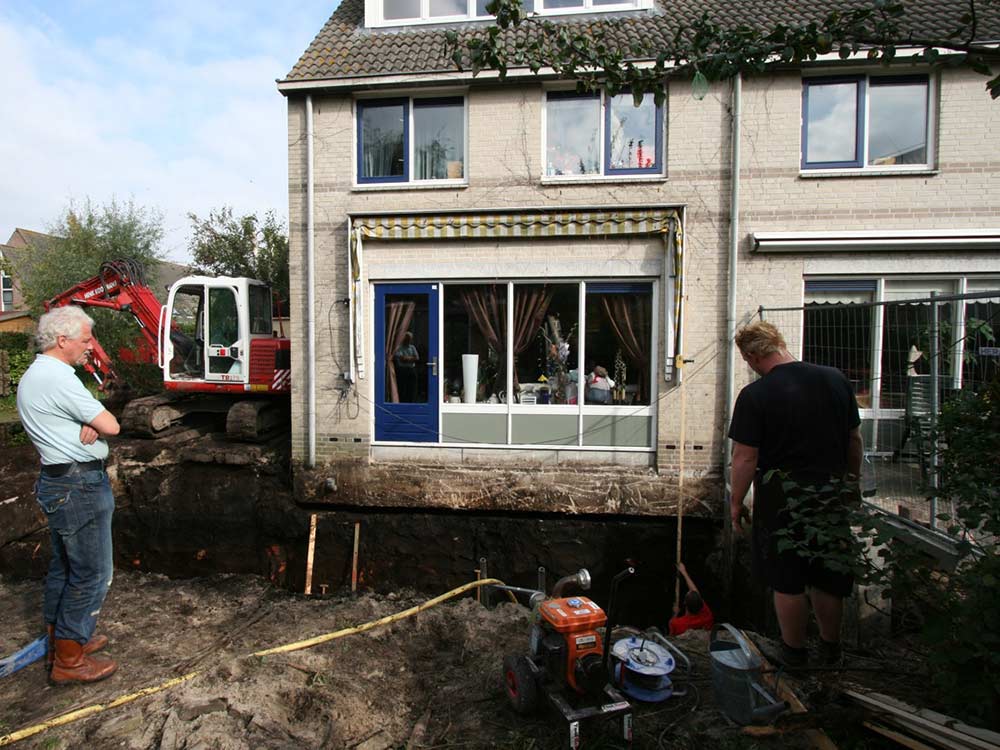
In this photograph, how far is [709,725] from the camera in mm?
3230

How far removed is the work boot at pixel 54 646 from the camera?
4066 mm

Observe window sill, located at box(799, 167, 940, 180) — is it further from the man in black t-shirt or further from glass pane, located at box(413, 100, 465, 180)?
the man in black t-shirt

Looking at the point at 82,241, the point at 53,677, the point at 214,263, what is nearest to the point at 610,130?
the point at 53,677

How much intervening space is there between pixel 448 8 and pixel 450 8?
0.03 metres

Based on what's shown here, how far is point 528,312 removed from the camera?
8953 mm

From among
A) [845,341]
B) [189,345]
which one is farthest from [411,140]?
[845,341]

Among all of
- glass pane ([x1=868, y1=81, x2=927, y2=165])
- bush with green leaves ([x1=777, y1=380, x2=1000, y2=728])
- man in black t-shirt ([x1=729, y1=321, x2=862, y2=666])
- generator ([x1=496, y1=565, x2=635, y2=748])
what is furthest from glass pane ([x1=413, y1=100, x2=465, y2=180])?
bush with green leaves ([x1=777, y1=380, x2=1000, y2=728])

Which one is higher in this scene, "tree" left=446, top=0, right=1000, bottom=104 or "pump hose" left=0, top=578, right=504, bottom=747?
"tree" left=446, top=0, right=1000, bottom=104

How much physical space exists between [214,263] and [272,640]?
63.4 ft

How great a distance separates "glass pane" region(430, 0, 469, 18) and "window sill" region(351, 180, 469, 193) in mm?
2913

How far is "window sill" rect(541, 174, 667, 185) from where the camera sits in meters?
8.45

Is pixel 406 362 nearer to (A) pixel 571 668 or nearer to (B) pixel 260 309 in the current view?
(B) pixel 260 309

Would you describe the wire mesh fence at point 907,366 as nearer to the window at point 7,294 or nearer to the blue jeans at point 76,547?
the blue jeans at point 76,547

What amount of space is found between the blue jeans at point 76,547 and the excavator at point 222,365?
585 centimetres
